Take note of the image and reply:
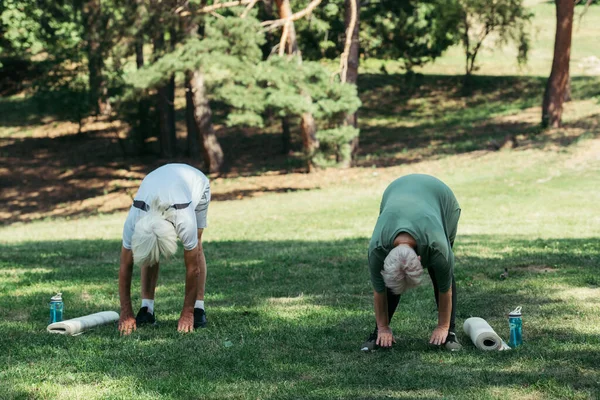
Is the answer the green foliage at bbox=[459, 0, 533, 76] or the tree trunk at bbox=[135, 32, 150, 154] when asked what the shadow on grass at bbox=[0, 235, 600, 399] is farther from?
the green foliage at bbox=[459, 0, 533, 76]

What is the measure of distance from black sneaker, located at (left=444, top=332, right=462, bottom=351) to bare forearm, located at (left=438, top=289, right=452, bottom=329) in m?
0.08

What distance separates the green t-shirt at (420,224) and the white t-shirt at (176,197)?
5.46 ft

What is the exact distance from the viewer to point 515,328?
21.7 feet

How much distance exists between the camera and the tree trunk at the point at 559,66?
27.9m

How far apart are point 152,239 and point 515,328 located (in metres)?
3.00

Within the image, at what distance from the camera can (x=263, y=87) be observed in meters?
25.0

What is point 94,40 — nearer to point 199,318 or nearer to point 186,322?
point 199,318

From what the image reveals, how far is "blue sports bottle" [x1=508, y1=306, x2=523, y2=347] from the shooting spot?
21.5ft

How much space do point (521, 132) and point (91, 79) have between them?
1655cm

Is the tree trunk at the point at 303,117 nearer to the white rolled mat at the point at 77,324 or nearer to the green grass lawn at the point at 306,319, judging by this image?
the green grass lawn at the point at 306,319

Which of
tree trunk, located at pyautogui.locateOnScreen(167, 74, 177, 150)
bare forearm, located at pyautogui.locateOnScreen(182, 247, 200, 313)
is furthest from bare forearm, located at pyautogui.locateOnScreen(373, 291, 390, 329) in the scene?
tree trunk, located at pyautogui.locateOnScreen(167, 74, 177, 150)

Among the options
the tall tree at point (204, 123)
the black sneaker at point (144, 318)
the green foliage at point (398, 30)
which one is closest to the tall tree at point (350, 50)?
the green foliage at point (398, 30)

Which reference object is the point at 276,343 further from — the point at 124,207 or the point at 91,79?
the point at 91,79

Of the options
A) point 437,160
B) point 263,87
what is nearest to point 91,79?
point 263,87
